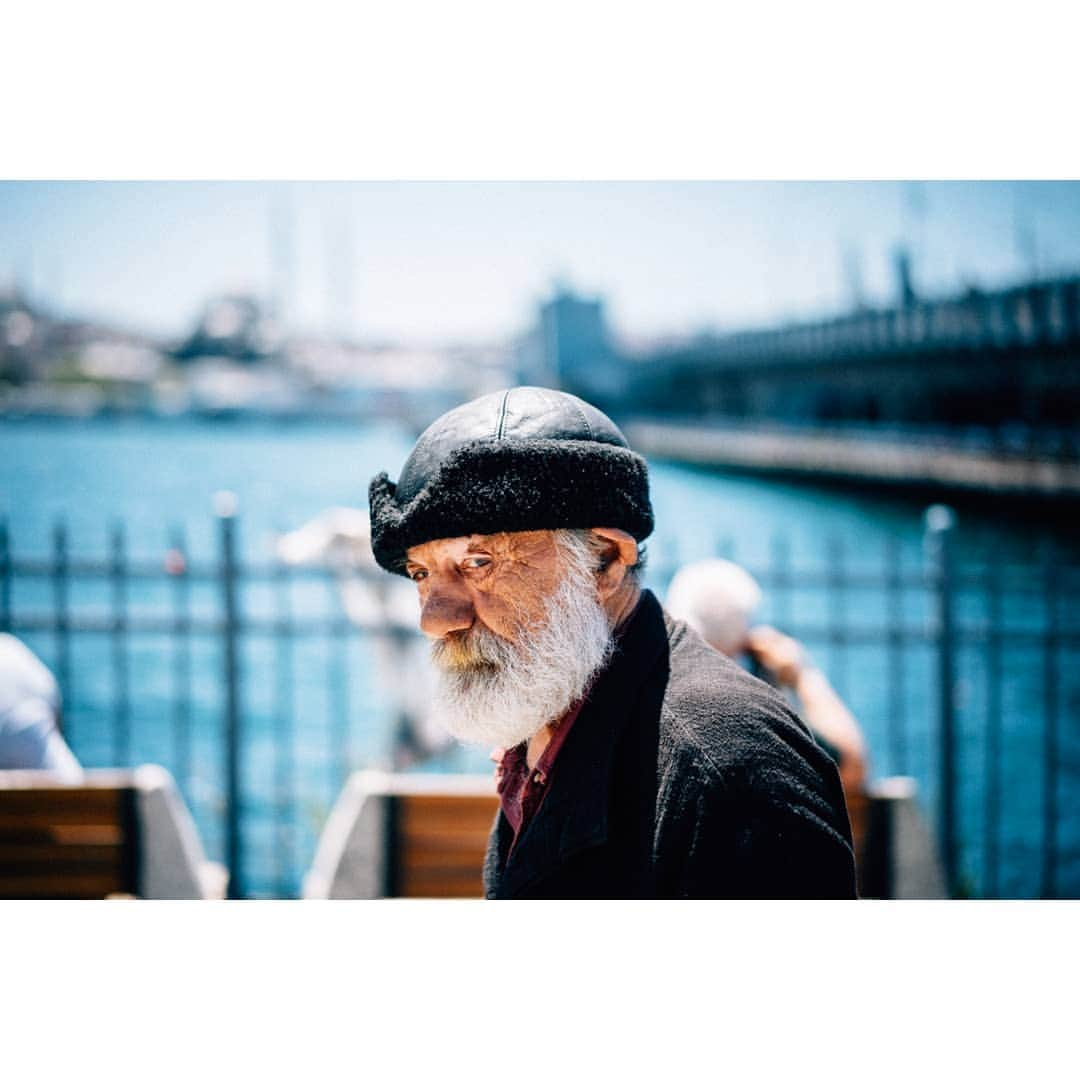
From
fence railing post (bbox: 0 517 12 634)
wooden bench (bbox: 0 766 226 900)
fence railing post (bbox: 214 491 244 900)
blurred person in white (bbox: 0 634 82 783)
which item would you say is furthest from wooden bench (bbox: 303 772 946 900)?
fence railing post (bbox: 0 517 12 634)

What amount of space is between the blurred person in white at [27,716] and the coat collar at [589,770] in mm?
1882

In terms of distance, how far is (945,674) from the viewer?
4105mm

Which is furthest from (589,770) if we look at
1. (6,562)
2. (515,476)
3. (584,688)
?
(6,562)

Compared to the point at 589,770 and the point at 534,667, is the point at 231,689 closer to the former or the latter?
the point at 534,667

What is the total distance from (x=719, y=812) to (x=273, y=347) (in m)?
4.15

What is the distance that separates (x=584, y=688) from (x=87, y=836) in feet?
7.14

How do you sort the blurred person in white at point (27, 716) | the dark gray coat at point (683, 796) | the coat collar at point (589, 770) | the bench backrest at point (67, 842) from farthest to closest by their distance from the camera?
1. the bench backrest at point (67, 842)
2. the blurred person in white at point (27, 716)
3. the coat collar at point (589, 770)
4. the dark gray coat at point (683, 796)

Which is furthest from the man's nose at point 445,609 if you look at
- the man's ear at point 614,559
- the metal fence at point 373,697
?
the metal fence at point 373,697

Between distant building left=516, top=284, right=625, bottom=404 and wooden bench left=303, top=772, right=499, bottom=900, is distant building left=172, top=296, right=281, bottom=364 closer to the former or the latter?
distant building left=516, top=284, right=625, bottom=404

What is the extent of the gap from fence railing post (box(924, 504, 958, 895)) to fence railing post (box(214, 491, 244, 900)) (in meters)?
2.75

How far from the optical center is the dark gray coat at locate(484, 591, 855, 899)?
126cm

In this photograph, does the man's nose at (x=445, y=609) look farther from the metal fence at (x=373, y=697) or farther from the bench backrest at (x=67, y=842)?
the metal fence at (x=373, y=697)

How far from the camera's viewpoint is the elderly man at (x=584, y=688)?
1.27m

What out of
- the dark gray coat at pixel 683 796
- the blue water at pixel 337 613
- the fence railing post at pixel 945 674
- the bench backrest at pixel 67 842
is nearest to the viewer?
the dark gray coat at pixel 683 796
